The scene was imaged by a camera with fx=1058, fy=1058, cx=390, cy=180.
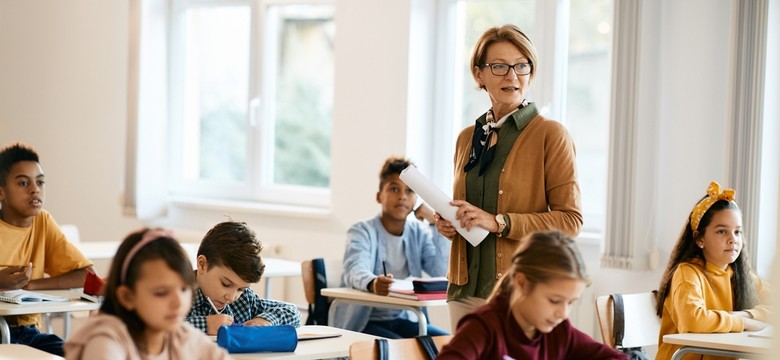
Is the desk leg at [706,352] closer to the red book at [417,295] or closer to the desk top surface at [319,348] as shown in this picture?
the desk top surface at [319,348]

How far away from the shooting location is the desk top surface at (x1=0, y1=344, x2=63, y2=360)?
2.80m

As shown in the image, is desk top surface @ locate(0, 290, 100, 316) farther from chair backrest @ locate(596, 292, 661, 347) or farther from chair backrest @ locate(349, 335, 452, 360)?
chair backrest @ locate(596, 292, 661, 347)

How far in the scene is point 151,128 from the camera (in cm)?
682

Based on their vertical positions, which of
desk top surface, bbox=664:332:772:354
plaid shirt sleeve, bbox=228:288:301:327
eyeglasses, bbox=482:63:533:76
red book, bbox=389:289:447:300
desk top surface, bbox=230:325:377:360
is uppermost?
eyeglasses, bbox=482:63:533:76

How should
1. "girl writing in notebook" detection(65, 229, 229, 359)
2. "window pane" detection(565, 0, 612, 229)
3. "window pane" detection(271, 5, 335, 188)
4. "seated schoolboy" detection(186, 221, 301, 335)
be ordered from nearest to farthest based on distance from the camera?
"girl writing in notebook" detection(65, 229, 229, 359)
"seated schoolboy" detection(186, 221, 301, 335)
"window pane" detection(565, 0, 612, 229)
"window pane" detection(271, 5, 335, 188)

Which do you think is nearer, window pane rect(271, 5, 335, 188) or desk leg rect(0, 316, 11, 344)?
desk leg rect(0, 316, 11, 344)

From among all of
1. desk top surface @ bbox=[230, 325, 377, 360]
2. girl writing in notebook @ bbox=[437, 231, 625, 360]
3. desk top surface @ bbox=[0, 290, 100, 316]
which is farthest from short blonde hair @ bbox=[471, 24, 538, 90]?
desk top surface @ bbox=[0, 290, 100, 316]

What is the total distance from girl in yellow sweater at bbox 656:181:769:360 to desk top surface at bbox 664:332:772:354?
0.21 m

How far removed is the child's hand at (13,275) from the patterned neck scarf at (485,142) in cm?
167

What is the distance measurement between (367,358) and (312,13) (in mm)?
4098

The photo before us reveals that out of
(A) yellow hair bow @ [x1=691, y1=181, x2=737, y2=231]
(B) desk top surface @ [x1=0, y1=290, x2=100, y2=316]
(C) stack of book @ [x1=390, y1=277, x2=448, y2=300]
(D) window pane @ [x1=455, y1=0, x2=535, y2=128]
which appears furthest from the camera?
(D) window pane @ [x1=455, y1=0, x2=535, y2=128]

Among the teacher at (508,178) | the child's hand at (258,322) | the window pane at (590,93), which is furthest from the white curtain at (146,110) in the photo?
the teacher at (508,178)

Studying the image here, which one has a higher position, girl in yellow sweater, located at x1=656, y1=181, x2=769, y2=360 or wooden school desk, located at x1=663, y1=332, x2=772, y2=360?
girl in yellow sweater, located at x1=656, y1=181, x2=769, y2=360

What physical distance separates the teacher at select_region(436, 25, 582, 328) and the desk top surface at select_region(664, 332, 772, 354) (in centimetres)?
56
